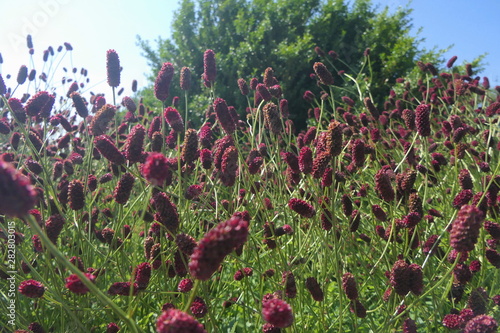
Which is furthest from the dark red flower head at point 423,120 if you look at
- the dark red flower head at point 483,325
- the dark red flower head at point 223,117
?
the dark red flower head at point 483,325

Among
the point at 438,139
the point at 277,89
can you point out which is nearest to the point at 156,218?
the point at 277,89

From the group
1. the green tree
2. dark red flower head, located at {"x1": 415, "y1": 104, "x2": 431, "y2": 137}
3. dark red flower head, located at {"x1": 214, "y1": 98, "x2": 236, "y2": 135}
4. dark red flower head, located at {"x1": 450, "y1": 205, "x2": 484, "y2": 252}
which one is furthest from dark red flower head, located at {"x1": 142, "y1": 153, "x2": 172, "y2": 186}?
the green tree

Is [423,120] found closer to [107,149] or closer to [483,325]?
[483,325]

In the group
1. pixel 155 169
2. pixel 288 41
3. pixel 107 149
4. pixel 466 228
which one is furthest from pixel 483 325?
pixel 288 41

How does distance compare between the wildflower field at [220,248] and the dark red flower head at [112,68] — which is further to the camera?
the dark red flower head at [112,68]

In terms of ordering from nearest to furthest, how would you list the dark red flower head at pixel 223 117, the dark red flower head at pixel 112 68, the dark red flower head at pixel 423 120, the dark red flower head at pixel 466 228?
the dark red flower head at pixel 466 228
the dark red flower head at pixel 223 117
the dark red flower head at pixel 423 120
the dark red flower head at pixel 112 68

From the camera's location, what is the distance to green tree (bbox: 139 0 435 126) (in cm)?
680

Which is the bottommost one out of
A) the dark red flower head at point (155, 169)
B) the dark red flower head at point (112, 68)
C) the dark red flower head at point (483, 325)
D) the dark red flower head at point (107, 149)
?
the dark red flower head at point (483, 325)

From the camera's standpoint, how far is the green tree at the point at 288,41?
6805mm

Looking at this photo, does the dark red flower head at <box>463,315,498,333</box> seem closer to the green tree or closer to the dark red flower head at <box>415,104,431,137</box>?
the dark red flower head at <box>415,104,431,137</box>

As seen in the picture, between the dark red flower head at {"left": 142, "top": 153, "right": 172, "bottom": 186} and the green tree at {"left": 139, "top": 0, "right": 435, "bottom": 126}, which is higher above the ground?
the green tree at {"left": 139, "top": 0, "right": 435, "bottom": 126}

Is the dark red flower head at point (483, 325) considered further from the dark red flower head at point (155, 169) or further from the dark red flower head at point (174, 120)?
the dark red flower head at point (174, 120)

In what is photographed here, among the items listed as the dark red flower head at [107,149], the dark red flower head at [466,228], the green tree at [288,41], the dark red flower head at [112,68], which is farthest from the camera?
the green tree at [288,41]

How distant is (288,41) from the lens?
7.60 metres
